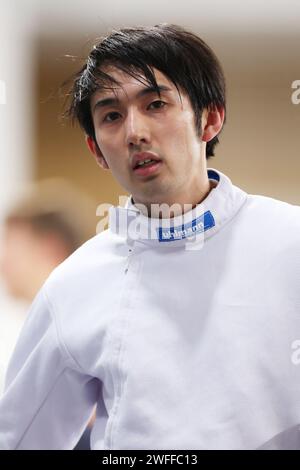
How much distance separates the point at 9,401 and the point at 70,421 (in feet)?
0.30

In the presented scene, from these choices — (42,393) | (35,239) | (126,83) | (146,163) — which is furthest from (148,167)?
(35,239)

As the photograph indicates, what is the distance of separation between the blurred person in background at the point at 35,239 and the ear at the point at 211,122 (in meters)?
0.58

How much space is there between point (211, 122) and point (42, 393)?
45 cm

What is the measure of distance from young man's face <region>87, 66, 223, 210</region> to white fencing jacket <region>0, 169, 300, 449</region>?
0.04m

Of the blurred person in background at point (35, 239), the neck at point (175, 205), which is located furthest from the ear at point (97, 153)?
the blurred person in background at point (35, 239)

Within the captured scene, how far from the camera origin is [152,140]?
93 centimetres

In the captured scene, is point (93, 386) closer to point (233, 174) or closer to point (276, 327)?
point (276, 327)

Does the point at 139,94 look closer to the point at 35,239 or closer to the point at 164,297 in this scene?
the point at 164,297

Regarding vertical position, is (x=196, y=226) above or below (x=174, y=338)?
above

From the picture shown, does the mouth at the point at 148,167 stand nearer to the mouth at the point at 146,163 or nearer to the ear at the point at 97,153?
the mouth at the point at 146,163

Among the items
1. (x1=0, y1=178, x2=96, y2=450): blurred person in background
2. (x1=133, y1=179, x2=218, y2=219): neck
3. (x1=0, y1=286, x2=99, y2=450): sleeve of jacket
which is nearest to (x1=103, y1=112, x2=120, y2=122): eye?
(x1=133, y1=179, x2=218, y2=219): neck

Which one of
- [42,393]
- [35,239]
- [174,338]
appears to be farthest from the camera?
[35,239]

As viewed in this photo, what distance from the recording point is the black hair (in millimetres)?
976

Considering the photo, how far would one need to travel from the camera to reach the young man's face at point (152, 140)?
933mm
